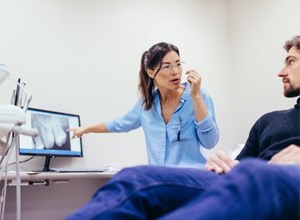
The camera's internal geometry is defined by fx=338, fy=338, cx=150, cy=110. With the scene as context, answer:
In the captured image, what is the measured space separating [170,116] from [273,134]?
0.69 m

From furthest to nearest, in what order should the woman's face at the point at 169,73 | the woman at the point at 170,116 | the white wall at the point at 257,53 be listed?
the white wall at the point at 257,53 → the woman's face at the point at 169,73 → the woman at the point at 170,116

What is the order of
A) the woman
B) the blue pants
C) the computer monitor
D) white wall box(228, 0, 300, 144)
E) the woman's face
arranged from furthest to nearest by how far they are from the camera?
white wall box(228, 0, 300, 144)
the computer monitor
the woman's face
the woman
the blue pants

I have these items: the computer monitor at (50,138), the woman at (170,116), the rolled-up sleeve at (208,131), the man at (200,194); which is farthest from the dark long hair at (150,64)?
the man at (200,194)

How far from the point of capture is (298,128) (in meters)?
1.26

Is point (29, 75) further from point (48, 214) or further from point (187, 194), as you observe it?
point (187, 194)

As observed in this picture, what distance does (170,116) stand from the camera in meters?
1.89

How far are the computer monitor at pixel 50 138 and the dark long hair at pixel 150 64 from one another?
614 millimetres

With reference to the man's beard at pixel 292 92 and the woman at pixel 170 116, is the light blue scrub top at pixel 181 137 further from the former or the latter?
the man's beard at pixel 292 92

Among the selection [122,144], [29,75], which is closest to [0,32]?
[29,75]

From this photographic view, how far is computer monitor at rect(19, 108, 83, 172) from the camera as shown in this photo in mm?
2076

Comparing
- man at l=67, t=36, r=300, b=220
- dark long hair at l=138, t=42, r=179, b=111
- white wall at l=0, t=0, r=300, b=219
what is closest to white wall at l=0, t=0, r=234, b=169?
white wall at l=0, t=0, r=300, b=219

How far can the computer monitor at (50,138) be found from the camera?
208 centimetres

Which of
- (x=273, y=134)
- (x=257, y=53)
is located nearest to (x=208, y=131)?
(x=273, y=134)

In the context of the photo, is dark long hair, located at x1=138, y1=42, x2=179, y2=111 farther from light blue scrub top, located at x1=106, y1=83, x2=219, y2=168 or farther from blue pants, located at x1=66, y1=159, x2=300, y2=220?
blue pants, located at x1=66, y1=159, x2=300, y2=220
